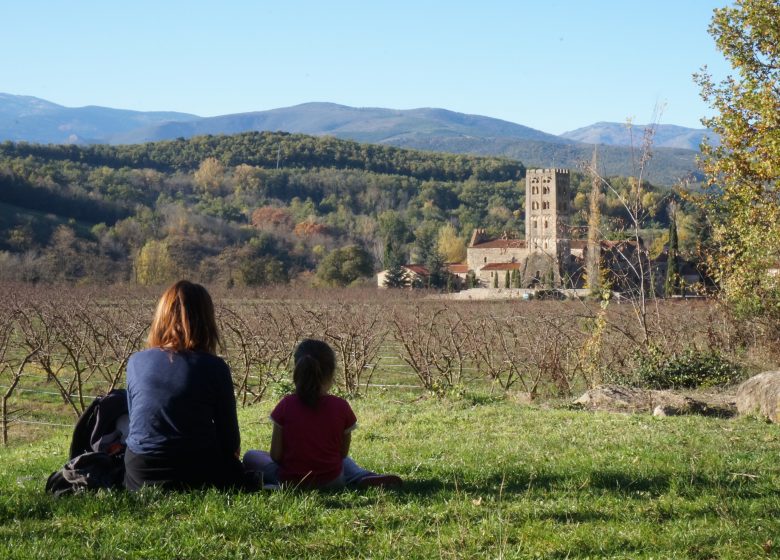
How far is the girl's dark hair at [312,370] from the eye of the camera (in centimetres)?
484

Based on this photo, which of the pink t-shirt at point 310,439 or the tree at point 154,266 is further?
the tree at point 154,266

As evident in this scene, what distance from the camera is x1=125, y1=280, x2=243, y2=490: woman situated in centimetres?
446

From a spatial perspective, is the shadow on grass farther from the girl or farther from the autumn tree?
the autumn tree

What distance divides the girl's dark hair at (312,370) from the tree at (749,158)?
10058 mm

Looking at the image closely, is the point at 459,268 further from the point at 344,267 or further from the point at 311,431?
the point at 311,431

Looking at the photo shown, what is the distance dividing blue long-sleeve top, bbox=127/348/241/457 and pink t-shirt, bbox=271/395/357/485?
0.49 m

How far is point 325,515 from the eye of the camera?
4.23 metres

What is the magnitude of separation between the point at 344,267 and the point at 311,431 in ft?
191

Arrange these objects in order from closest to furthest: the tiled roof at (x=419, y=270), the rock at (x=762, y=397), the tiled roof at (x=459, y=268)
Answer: the rock at (x=762, y=397)
the tiled roof at (x=419, y=270)
the tiled roof at (x=459, y=268)

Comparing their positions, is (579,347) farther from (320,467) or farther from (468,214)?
(468,214)

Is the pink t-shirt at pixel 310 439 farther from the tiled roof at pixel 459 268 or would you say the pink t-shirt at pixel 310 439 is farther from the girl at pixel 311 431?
the tiled roof at pixel 459 268

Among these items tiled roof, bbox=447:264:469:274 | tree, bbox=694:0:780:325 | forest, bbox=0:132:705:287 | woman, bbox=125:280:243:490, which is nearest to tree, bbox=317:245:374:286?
forest, bbox=0:132:705:287

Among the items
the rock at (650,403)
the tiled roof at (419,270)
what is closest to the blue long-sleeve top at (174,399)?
the rock at (650,403)

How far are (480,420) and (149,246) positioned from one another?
5250 cm
